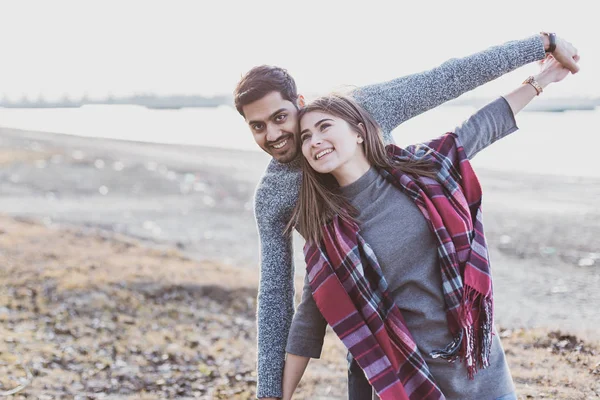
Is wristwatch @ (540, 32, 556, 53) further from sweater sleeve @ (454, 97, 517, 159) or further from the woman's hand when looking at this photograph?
sweater sleeve @ (454, 97, 517, 159)

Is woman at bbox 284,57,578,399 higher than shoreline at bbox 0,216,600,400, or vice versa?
woman at bbox 284,57,578,399

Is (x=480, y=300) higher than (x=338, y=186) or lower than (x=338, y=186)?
lower

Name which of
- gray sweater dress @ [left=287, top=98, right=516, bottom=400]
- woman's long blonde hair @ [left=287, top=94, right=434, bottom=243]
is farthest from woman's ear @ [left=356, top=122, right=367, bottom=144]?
gray sweater dress @ [left=287, top=98, right=516, bottom=400]

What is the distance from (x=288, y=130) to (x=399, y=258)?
2.13 feet

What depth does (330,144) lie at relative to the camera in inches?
95.8

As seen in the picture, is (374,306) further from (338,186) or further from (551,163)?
(551,163)

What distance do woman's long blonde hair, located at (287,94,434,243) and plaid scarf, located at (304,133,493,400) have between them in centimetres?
6

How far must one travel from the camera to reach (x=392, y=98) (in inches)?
107

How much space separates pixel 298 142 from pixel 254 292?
4.37m

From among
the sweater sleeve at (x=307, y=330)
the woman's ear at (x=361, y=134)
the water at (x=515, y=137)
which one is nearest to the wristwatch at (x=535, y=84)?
the woman's ear at (x=361, y=134)

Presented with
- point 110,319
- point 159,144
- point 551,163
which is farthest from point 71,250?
point 159,144

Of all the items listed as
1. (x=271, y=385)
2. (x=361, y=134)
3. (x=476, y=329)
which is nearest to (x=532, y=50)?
(x=361, y=134)

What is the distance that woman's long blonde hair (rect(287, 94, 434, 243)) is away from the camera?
2.46 m

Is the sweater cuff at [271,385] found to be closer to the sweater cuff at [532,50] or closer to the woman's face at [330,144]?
the woman's face at [330,144]
